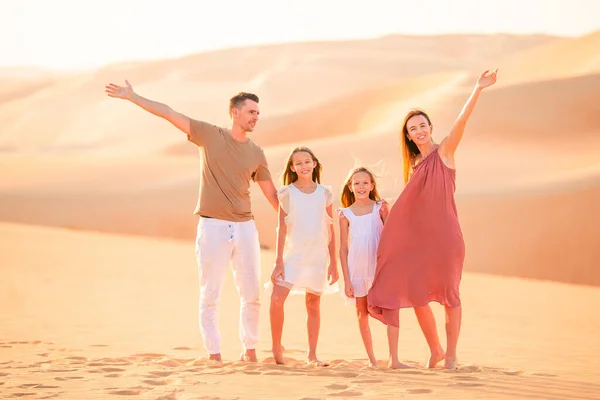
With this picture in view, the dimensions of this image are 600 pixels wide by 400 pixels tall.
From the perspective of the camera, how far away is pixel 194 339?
10516mm

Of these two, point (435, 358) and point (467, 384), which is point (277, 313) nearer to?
point (435, 358)

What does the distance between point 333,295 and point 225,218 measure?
22.4 ft

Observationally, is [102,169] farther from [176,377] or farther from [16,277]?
[176,377]

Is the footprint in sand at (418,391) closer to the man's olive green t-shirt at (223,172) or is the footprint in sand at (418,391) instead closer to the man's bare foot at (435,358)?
the man's bare foot at (435,358)

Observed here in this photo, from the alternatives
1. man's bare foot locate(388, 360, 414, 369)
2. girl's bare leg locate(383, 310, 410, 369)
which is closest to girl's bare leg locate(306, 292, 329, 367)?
girl's bare leg locate(383, 310, 410, 369)

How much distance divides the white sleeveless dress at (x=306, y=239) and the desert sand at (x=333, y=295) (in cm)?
71

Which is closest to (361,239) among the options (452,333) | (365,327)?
(365,327)

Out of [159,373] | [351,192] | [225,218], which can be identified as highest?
[351,192]

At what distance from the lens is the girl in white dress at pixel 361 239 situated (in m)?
8.08

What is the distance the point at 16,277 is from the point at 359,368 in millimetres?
8969

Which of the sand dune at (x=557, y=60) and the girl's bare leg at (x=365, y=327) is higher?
the sand dune at (x=557, y=60)

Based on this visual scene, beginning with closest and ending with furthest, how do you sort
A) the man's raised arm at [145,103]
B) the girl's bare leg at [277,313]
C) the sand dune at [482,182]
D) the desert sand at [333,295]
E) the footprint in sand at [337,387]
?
the footprint in sand at [337,387]
the desert sand at [333,295]
the man's raised arm at [145,103]
the girl's bare leg at [277,313]
the sand dune at [482,182]

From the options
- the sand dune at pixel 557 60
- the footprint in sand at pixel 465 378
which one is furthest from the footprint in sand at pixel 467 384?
the sand dune at pixel 557 60

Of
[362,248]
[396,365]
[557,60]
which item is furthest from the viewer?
[557,60]
